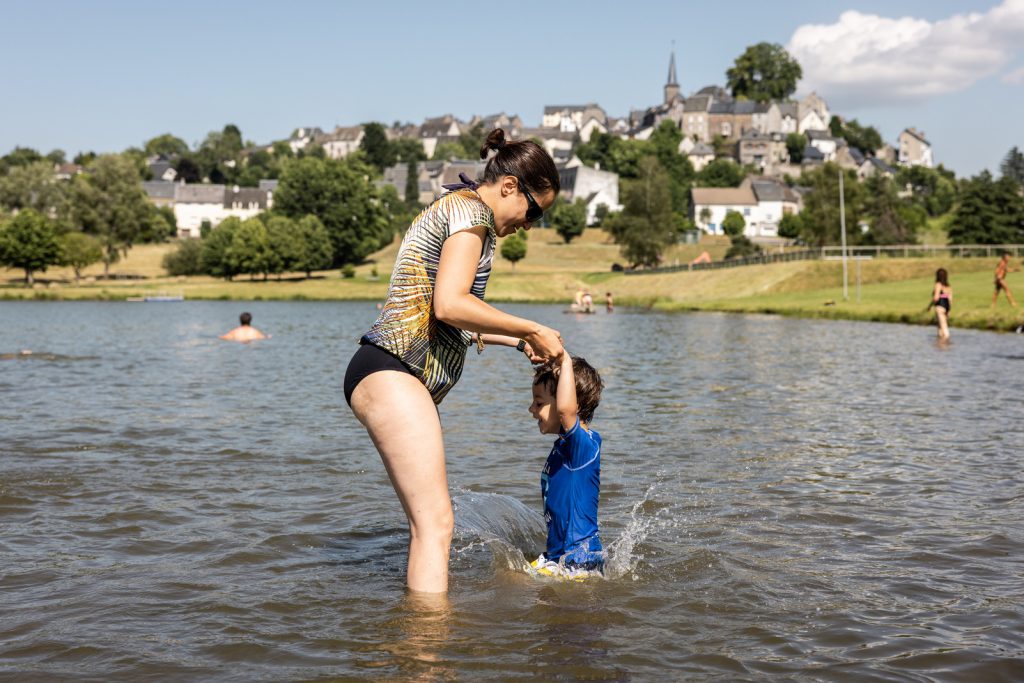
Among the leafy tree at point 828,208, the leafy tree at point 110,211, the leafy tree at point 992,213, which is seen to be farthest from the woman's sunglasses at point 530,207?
the leafy tree at point 110,211

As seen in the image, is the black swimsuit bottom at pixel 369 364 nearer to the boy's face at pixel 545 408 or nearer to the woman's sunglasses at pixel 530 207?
the woman's sunglasses at pixel 530 207

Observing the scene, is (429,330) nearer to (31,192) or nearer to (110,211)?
(110,211)

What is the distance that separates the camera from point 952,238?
112 meters

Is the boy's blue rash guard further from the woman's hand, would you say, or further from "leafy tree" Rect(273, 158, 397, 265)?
"leafy tree" Rect(273, 158, 397, 265)

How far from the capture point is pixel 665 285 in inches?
3706

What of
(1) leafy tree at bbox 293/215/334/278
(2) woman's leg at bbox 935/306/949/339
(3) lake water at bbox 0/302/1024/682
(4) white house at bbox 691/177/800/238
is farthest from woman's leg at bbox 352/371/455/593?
(4) white house at bbox 691/177/800/238

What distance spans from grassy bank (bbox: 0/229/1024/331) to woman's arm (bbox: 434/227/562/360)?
36080mm

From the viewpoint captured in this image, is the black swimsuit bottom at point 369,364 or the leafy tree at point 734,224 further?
the leafy tree at point 734,224

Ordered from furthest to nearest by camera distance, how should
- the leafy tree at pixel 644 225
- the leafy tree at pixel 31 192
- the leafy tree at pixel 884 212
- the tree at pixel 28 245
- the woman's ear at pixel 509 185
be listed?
the leafy tree at pixel 31 192 → the leafy tree at pixel 884 212 → the leafy tree at pixel 644 225 → the tree at pixel 28 245 → the woman's ear at pixel 509 185

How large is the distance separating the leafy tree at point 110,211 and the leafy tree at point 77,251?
17.4 feet

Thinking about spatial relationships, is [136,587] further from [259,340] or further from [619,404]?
[259,340]

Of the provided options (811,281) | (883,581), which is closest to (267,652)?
(883,581)

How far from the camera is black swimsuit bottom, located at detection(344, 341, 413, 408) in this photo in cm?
587

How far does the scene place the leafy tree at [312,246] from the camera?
126125 millimetres
